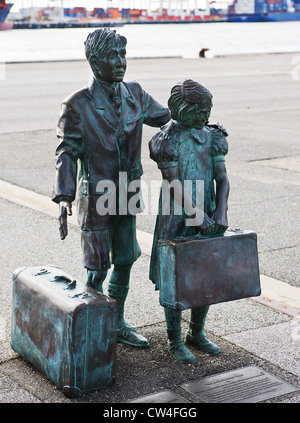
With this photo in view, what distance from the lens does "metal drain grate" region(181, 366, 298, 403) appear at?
4.25 metres

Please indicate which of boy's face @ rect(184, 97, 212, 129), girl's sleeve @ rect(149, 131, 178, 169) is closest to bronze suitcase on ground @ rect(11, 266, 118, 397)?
girl's sleeve @ rect(149, 131, 178, 169)

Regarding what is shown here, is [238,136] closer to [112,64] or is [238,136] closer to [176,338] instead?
[176,338]

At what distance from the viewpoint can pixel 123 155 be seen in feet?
15.1

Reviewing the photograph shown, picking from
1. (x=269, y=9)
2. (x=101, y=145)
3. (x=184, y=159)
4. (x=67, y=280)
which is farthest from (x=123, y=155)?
(x=269, y=9)

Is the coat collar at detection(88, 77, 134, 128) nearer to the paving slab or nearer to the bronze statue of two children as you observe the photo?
the bronze statue of two children

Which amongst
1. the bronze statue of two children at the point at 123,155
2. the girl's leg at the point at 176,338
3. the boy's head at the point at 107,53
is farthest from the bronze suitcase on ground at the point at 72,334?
the boy's head at the point at 107,53

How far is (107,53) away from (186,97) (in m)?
0.53

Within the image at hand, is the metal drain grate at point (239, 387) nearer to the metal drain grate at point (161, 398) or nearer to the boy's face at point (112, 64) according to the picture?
the metal drain grate at point (161, 398)

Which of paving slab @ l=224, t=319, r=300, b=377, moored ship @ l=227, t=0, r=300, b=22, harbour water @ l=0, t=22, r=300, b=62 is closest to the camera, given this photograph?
paving slab @ l=224, t=319, r=300, b=377

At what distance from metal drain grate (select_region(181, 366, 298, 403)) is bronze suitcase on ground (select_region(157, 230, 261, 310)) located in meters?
0.47

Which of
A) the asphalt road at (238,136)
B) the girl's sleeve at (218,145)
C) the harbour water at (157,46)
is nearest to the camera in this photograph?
the girl's sleeve at (218,145)

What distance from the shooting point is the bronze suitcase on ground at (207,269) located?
432cm

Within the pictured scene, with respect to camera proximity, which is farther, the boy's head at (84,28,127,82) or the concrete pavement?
Answer: the concrete pavement

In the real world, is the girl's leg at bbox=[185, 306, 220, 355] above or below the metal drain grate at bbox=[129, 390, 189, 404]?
above
